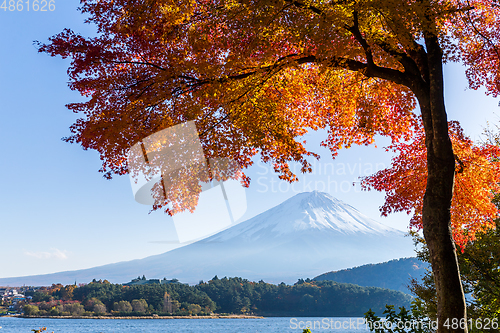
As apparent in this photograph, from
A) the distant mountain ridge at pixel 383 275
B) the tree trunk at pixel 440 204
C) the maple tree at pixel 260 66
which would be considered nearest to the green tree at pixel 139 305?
the distant mountain ridge at pixel 383 275

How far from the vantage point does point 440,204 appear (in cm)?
415

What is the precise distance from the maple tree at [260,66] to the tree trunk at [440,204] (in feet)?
0.04

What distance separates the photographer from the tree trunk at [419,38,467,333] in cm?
→ 389

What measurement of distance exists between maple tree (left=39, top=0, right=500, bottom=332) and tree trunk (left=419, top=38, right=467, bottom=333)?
0.01 metres

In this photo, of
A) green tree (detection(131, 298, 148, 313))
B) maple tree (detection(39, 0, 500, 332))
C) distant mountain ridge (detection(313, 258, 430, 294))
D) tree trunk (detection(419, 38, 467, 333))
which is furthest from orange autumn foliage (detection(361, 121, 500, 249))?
distant mountain ridge (detection(313, 258, 430, 294))

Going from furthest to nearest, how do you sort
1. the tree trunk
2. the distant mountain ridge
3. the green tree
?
the distant mountain ridge, the green tree, the tree trunk

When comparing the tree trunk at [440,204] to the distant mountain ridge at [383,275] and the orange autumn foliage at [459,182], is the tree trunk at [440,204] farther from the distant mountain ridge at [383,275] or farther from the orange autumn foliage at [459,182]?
the distant mountain ridge at [383,275]

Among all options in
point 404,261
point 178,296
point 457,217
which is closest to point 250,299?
point 178,296

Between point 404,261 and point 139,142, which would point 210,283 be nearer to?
point 404,261

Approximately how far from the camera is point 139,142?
5.41 meters

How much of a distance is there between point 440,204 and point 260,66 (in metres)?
2.93

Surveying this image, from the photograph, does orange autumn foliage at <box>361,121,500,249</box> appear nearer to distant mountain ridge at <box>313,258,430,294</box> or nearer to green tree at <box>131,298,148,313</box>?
green tree at <box>131,298,148,313</box>

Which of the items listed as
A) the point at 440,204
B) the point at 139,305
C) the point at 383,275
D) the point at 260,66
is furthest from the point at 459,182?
the point at 383,275

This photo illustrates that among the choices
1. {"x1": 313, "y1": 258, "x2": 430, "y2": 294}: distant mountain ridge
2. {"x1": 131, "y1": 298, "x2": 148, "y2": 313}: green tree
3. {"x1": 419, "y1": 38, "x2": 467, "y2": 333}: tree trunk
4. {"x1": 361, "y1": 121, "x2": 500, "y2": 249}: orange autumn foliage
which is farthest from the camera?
{"x1": 313, "y1": 258, "x2": 430, "y2": 294}: distant mountain ridge
